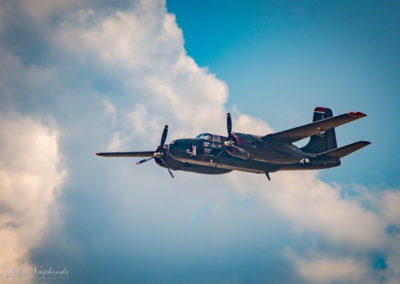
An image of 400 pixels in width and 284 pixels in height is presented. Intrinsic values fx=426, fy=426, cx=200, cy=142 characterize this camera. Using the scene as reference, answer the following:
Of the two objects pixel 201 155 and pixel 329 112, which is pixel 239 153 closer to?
pixel 201 155

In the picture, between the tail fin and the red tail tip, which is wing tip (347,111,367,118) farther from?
the tail fin

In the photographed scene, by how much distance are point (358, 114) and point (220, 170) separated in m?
16.4

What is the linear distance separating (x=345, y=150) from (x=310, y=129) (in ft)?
17.7

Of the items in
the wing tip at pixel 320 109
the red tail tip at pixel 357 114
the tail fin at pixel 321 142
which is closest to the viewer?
the red tail tip at pixel 357 114

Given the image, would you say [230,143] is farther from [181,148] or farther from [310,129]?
[310,129]

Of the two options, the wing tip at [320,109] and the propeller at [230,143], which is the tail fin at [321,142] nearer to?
the wing tip at [320,109]

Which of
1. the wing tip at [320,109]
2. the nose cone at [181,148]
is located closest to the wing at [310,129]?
the nose cone at [181,148]

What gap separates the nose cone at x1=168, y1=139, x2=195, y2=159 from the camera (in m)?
39.2

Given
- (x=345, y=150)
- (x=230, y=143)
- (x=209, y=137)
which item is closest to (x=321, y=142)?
(x=345, y=150)

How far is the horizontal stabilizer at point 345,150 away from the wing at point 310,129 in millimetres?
3686

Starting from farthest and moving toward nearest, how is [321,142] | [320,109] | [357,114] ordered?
[320,109], [321,142], [357,114]

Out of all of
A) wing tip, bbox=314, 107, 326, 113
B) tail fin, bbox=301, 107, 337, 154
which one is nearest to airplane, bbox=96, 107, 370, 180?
tail fin, bbox=301, 107, 337, 154

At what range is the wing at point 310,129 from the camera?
36.3 metres

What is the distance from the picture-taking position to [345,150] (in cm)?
4194
